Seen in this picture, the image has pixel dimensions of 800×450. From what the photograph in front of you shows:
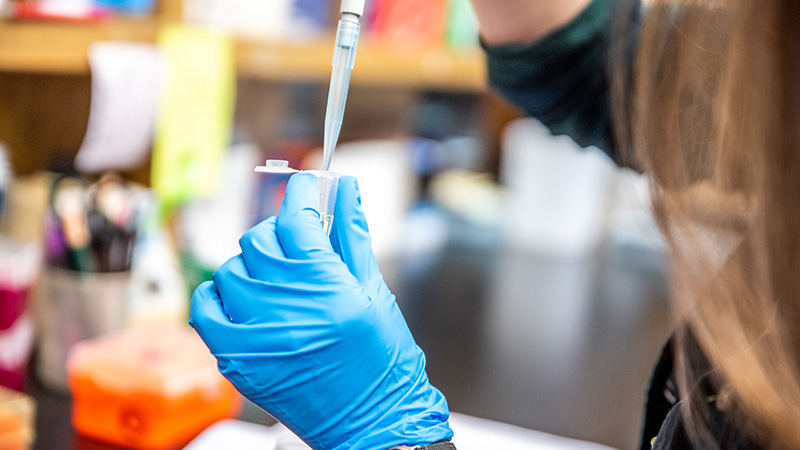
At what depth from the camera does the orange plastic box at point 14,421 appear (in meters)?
0.71

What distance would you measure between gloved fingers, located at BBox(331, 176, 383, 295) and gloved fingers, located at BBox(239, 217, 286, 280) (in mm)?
64

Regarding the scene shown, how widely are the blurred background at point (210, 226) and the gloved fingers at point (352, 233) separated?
33cm

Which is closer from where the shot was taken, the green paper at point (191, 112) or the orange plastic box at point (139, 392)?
the orange plastic box at point (139, 392)

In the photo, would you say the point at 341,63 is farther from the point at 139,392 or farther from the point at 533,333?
the point at 533,333

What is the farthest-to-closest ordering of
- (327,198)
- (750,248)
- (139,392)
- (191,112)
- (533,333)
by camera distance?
1. (533,333)
2. (191,112)
3. (139,392)
4. (327,198)
5. (750,248)

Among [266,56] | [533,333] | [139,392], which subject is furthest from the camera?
[533,333]

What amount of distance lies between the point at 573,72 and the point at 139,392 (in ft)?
2.26

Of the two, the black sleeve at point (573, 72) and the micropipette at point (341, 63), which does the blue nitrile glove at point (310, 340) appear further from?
the black sleeve at point (573, 72)

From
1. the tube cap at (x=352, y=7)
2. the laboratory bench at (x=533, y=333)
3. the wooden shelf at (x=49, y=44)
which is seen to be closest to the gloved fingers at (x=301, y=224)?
the tube cap at (x=352, y=7)

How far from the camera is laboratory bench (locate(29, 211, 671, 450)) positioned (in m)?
1.08

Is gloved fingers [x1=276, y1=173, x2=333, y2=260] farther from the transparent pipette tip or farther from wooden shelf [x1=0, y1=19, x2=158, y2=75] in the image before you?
wooden shelf [x1=0, y1=19, x2=158, y2=75]

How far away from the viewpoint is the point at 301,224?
1.84ft

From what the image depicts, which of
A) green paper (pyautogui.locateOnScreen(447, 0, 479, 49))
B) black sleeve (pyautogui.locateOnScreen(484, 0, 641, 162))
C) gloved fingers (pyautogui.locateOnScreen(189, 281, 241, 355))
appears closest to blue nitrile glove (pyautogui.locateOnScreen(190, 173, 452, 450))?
gloved fingers (pyautogui.locateOnScreen(189, 281, 241, 355))

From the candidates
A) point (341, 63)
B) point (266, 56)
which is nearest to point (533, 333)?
point (266, 56)
